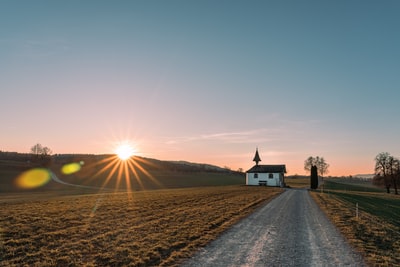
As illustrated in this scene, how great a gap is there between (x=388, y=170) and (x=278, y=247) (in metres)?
81.9

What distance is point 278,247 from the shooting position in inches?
468

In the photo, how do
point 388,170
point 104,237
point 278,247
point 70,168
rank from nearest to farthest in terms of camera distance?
point 278,247 → point 104,237 → point 388,170 → point 70,168

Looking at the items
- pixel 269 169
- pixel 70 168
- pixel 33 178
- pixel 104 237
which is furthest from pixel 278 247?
pixel 70 168

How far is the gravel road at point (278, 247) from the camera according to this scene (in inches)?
386

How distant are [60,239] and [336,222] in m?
16.1

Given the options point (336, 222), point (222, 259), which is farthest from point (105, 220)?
point (336, 222)

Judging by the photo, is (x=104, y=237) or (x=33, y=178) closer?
(x=104, y=237)

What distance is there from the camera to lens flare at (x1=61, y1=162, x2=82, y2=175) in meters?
98.5

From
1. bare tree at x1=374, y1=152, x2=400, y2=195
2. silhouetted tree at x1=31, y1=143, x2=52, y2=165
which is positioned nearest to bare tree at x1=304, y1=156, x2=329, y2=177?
bare tree at x1=374, y1=152, x2=400, y2=195

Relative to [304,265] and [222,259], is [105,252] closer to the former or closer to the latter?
[222,259]

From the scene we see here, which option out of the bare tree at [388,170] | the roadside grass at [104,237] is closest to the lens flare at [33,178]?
the roadside grass at [104,237]

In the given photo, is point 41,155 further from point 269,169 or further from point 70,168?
point 269,169

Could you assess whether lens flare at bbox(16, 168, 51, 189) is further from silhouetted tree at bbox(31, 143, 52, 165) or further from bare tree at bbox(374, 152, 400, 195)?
bare tree at bbox(374, 152, 400, 195)

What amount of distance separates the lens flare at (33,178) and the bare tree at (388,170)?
90207mm
